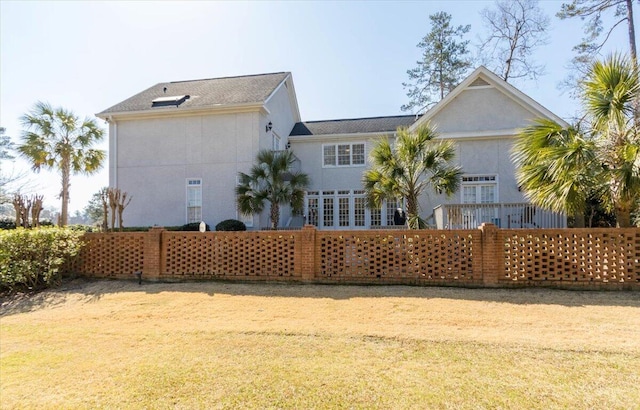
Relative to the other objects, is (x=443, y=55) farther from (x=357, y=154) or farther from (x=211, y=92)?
(x=211, y=92)

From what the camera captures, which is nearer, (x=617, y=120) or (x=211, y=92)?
(x=617, y=120)

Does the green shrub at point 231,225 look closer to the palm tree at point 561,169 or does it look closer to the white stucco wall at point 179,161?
the white stucco wall at point 179,161

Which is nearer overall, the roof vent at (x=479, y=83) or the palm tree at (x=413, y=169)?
the palm tree at (x=413, y=169)

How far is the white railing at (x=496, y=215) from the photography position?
11078mm

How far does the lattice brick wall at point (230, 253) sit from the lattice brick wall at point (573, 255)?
17.5ft

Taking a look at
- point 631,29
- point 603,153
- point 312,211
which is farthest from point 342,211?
point 631,29

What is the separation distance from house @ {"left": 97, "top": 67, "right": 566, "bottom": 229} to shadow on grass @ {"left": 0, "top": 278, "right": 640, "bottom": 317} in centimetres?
487

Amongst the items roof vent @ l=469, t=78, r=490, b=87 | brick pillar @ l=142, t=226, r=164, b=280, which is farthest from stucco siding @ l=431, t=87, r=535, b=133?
brick pillar @ l=142, t=226, r=164, b=280

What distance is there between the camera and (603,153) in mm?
7797

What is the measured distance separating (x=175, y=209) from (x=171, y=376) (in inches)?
500

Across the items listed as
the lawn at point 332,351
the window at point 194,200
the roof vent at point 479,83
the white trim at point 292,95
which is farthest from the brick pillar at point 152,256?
the roof vent at point 479,83

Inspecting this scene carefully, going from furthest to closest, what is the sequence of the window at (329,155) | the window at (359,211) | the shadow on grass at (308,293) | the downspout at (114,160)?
the window at (329,155), the window at (359,211), the downspout at (114,160), the shadow on grass at (308,293)

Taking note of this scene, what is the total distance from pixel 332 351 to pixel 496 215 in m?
9.12

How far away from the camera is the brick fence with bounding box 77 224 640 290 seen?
7.46m
